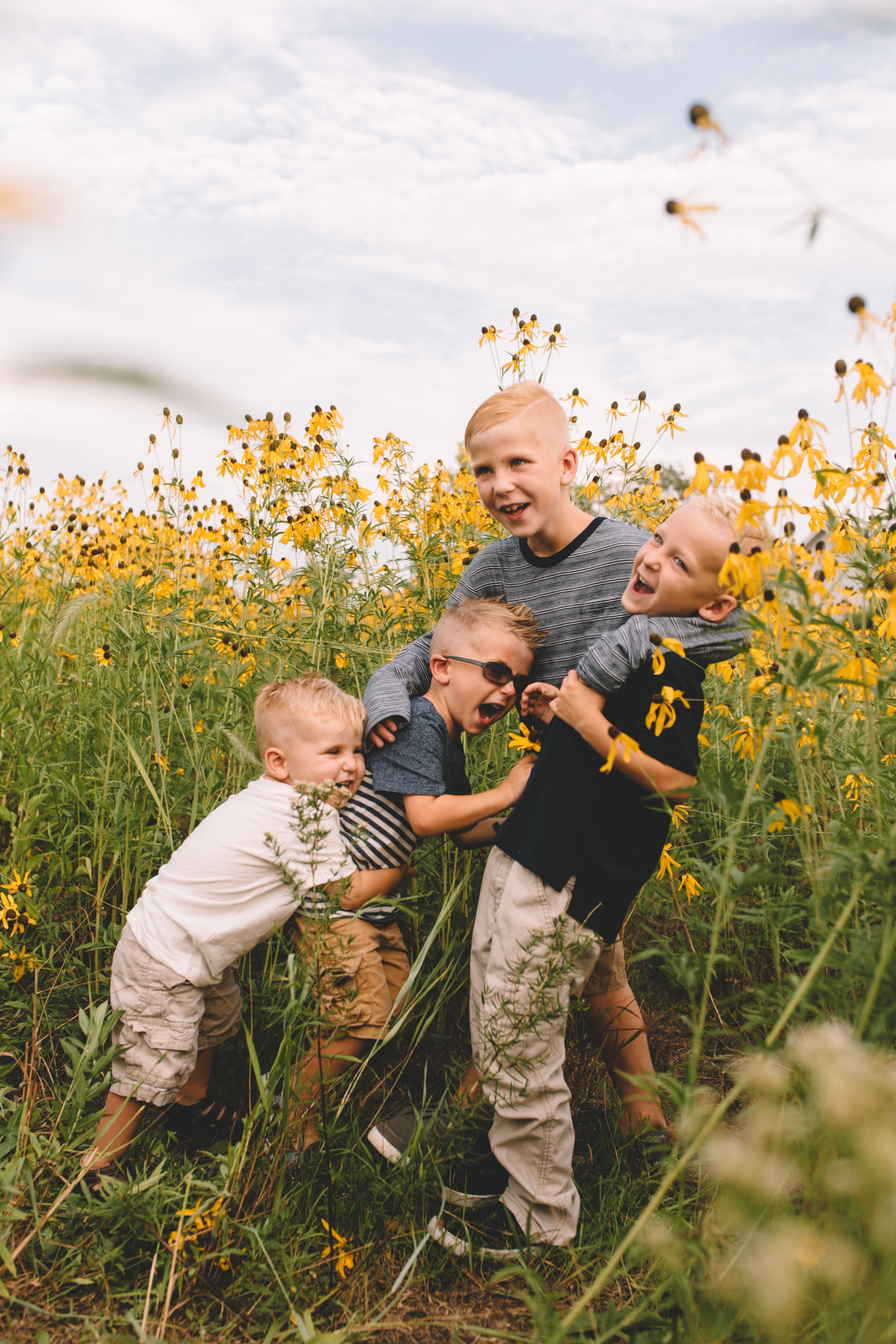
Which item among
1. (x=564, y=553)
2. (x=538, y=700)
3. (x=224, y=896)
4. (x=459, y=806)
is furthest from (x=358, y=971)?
(x=564, y=553)

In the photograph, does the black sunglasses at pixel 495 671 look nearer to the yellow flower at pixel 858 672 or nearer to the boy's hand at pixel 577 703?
the boy's hand at pixel 577 703

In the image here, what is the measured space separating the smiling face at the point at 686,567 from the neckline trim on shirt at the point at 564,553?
44 centimetres

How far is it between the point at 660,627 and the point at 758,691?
0.26 metres

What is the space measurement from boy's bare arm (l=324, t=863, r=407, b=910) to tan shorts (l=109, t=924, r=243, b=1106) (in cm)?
41

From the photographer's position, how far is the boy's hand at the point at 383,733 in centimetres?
222

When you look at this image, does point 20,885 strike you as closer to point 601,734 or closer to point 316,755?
point 316,755

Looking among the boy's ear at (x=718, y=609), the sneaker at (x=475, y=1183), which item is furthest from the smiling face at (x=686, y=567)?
the sneaker at (x=475, y=1183)

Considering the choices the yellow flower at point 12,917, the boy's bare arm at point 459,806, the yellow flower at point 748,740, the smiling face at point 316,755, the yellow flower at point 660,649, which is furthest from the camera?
the yellow flower at point 12,917

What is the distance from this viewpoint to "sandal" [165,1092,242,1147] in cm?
221

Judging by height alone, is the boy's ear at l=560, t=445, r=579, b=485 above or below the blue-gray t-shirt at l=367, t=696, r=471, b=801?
above

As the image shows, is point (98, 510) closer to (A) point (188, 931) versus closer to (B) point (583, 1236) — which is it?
(A) point (188, 931)

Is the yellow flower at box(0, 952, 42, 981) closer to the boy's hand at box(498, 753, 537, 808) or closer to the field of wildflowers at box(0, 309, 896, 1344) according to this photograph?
the field of wildflowers at box(0, 309, 896, 1344)

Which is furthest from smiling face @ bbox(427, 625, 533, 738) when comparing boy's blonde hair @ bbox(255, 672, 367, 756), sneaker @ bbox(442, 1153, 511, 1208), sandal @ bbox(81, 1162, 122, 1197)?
sandal @ bbox(81, 1162, 122, 1197)

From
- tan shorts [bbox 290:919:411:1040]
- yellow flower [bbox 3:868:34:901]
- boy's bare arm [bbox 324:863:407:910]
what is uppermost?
boy's bare arm [bbox 324:863:407:910]
